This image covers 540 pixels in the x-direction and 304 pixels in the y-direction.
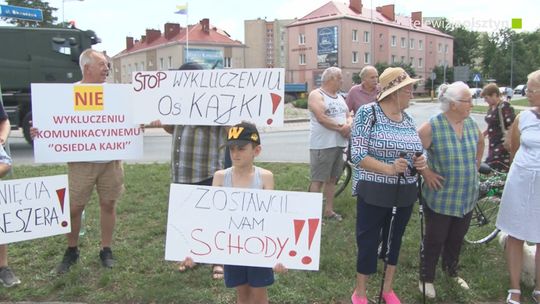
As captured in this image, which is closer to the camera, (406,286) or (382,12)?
(406,286)

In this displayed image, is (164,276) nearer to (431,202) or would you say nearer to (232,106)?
(232,106)

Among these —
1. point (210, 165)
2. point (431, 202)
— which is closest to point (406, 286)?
point (431, 202)

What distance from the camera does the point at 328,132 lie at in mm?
5730

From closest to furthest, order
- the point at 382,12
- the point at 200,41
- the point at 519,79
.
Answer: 1. the point at 200,41
2. the point at 382,12
3. the point at 519,79

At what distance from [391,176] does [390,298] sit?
100 cm

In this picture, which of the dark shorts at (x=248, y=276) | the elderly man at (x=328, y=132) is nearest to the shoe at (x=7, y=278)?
the dark shorts at (x=248, y=276)

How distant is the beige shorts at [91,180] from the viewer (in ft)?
13.9

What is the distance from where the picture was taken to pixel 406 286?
410cm

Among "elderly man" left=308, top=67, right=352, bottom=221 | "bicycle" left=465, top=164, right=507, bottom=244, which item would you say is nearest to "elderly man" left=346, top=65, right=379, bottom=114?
"elderly man" left=308, top=67, right=352, bottom=221

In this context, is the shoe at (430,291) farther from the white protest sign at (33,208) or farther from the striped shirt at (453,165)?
the white protest sign at (33,208)

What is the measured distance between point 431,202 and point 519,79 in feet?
310

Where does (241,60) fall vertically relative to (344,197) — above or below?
above

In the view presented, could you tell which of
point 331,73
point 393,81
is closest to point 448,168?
point 393,81

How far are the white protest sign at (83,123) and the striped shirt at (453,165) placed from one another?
99.2 inches
